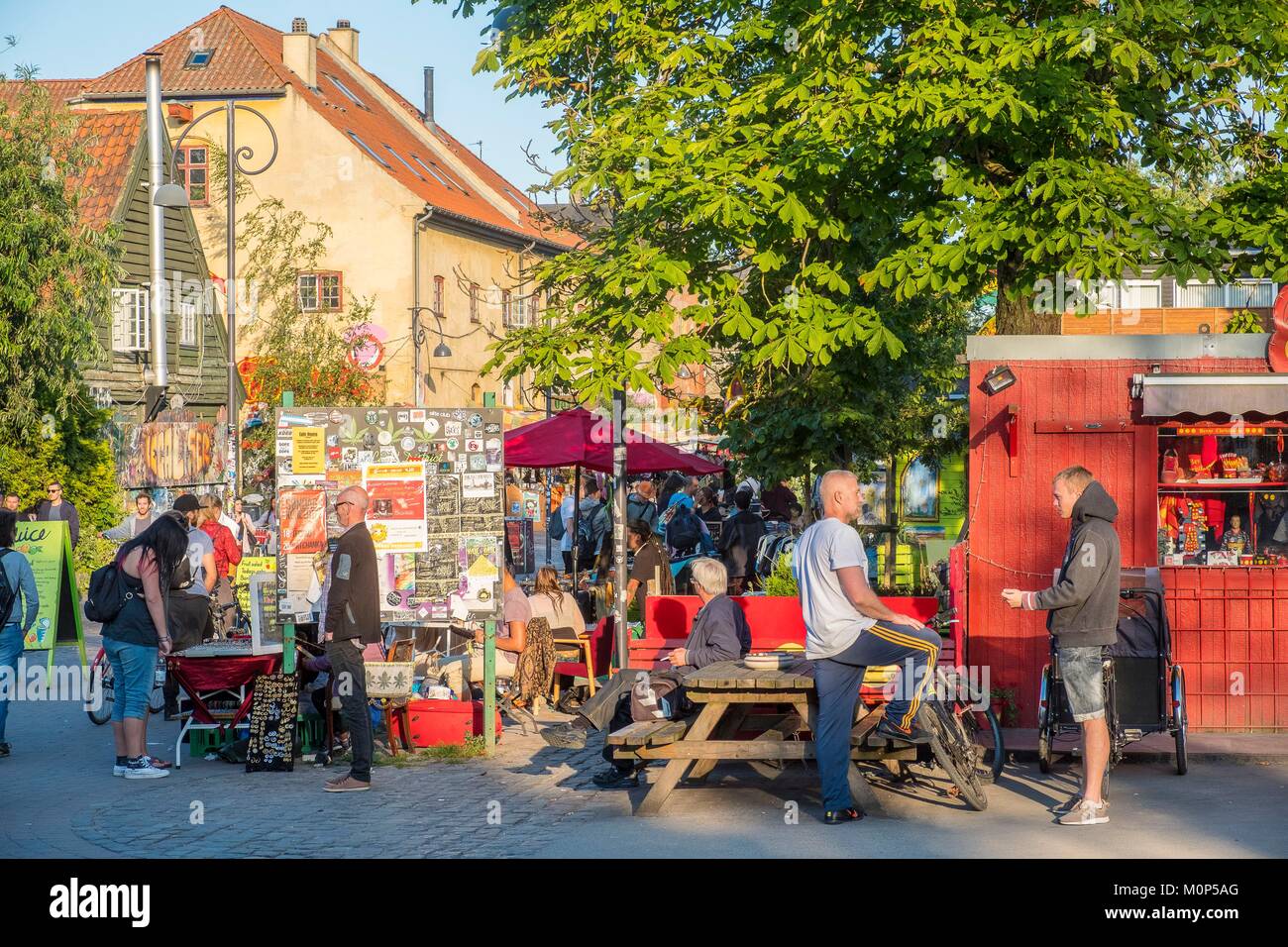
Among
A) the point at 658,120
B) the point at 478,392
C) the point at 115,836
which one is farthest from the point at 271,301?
the point at 115,836

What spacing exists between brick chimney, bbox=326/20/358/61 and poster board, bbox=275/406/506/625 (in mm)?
44941

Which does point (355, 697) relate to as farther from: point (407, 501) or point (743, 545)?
point (743, 545)

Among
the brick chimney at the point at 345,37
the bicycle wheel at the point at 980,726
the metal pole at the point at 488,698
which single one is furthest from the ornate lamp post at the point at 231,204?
the brick chimney at the point at 345,37

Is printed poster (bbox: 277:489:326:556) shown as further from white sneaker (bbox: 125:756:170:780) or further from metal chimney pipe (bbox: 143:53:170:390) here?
metal chimney pipe (bbox: 143:53:170:390)

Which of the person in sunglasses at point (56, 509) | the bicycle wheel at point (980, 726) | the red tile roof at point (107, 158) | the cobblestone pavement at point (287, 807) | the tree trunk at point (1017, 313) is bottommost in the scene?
the cobblestone pavement at point (287, 807)

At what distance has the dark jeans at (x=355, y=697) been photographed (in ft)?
34.8

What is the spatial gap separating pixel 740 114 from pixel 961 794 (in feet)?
21.5

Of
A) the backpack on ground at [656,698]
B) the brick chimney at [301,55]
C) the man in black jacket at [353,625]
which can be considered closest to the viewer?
the man in black jacket at [353,625]

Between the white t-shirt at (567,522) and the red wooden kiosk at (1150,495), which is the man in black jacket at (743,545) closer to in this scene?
the white t-shirt at (567,522)

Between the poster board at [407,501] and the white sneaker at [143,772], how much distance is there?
5.05 feet

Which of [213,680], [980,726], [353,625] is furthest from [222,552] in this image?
[980,726]

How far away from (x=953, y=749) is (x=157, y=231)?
2696 centimetres

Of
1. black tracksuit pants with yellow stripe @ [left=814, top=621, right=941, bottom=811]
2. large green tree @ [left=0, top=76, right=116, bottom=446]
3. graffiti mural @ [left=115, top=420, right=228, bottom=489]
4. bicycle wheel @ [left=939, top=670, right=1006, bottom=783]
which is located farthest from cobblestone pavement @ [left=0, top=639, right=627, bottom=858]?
graffiti mural @ [left=115, top=420, right=228, bottom=489]

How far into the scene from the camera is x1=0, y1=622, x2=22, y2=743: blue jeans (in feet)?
41.5
